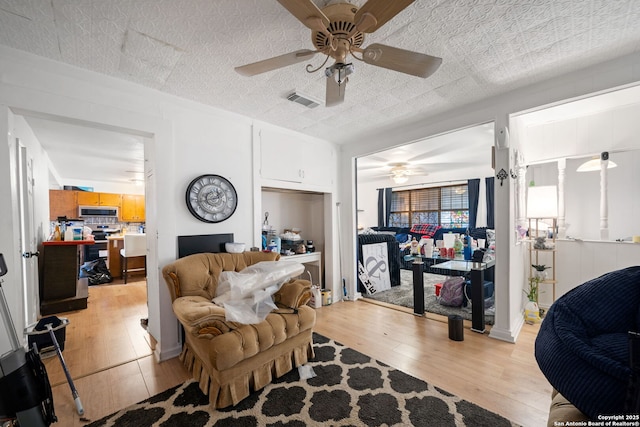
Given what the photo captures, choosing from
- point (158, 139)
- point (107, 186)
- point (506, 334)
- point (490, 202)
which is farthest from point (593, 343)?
point (107, 186)

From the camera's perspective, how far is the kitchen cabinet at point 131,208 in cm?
670

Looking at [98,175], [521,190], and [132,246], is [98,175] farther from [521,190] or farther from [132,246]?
[521,190]

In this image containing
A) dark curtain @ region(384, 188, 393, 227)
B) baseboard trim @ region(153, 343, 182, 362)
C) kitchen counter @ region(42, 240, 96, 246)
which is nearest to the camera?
baseboard trim @ region(153, 343, 182, 362)

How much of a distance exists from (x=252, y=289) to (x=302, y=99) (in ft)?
6.04

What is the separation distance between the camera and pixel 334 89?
1768mm

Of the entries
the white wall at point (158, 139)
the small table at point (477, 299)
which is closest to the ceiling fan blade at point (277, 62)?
the white wall at point (158, 139)

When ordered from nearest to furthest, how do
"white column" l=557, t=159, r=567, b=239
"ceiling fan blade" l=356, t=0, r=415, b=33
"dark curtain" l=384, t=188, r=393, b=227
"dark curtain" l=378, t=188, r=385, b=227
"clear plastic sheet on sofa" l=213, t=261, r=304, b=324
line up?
"ceiling fan blade" l=356, t=0, r=415, b=33 → "clear plastic sheet on sofa" l=213, t=261, r=304, b=324 → "white column" l=557, t=159, r=567, b=239 → "dark curtain" l=384, t=188, r=393, b=227 → "dark curtain" l=378, t=188, r=385, b=227

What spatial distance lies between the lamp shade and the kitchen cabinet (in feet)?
27.0

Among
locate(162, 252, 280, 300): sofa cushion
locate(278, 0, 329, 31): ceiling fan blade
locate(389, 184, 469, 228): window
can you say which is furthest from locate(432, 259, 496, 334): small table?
locate(389, 184, 469, 228): window

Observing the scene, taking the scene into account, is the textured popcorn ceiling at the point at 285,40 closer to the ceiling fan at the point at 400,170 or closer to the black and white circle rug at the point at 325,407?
the black and white circle rug at the point at 325,407

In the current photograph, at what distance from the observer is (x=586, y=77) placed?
7.16 feet

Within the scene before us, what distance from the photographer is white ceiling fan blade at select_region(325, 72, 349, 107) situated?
1.70 metres

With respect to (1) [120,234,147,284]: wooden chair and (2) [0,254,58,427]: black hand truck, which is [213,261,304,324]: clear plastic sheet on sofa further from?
(1) [120,234,147,284]: wooden chair

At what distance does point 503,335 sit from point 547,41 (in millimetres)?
2564
